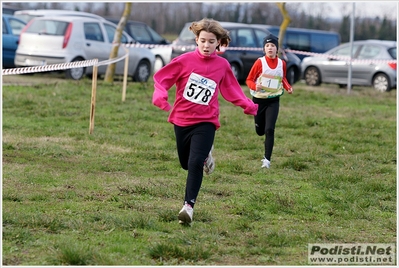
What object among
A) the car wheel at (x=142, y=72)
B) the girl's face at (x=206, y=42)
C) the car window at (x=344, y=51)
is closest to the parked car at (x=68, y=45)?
the car wheel at (x=142, y=72)

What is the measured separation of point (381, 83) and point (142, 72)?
21.4 ft

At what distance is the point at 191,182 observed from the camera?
689 cm

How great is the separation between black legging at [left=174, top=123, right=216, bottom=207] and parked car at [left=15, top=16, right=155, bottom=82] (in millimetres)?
13706

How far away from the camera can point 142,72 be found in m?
22.5

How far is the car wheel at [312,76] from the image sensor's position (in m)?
25.1

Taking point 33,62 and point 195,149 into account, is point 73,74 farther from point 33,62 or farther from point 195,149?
point 195,149

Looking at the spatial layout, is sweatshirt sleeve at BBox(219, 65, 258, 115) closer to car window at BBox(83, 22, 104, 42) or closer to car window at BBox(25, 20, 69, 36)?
car window at BBox(25, 20, 69, 36)

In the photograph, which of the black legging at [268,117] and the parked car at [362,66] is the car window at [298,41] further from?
the black legging at [268,117]

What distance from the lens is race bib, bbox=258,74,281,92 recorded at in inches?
407

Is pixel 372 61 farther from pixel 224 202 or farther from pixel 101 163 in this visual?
pixel 224 202

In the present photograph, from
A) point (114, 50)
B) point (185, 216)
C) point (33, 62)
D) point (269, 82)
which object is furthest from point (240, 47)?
point (185, 216)

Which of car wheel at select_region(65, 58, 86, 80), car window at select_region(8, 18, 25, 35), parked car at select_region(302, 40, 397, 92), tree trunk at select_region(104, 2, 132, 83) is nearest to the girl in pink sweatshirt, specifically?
car wheel at select_region(65, 58, 86, 80)

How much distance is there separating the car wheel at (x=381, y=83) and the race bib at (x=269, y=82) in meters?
13.1

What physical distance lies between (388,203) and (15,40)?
16.2m
